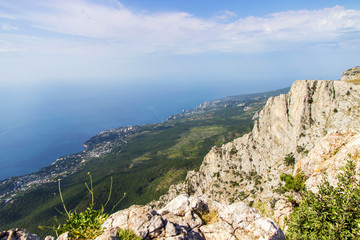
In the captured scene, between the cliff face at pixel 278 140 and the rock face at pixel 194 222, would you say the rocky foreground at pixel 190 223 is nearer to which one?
the rock face at pixel 194 222

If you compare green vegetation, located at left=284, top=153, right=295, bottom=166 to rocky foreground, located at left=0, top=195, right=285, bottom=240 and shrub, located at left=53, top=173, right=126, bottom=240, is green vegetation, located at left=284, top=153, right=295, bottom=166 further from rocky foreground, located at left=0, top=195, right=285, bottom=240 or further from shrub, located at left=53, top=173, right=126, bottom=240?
shrub, located at left=53, top=173, right=126, bottom=240

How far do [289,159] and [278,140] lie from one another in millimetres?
10569

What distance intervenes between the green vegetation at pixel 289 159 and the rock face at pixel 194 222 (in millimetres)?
56664

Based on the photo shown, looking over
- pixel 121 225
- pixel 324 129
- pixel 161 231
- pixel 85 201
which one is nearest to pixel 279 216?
pixel 161 231

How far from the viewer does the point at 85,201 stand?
13900 cm

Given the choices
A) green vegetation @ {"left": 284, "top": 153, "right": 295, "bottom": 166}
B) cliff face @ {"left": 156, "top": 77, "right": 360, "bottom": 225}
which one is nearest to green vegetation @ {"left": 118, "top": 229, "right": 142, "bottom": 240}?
cliff face @ {"left": 156, "top": 77, "right": 360, "bottom": 225}

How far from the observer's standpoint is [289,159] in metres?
62.0

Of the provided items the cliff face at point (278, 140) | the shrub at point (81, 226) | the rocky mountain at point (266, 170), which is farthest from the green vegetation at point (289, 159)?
the shrub at point (81, 226)

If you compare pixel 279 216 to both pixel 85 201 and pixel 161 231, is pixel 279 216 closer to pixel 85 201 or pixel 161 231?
pixel 161 231

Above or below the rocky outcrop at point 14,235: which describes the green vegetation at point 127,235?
below

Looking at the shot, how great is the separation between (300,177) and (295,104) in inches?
2001

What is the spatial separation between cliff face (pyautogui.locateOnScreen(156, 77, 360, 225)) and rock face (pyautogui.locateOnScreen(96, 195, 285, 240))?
33.6 metres

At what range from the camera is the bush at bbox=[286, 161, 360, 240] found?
11125mm

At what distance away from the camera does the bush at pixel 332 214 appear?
36.5 ft
